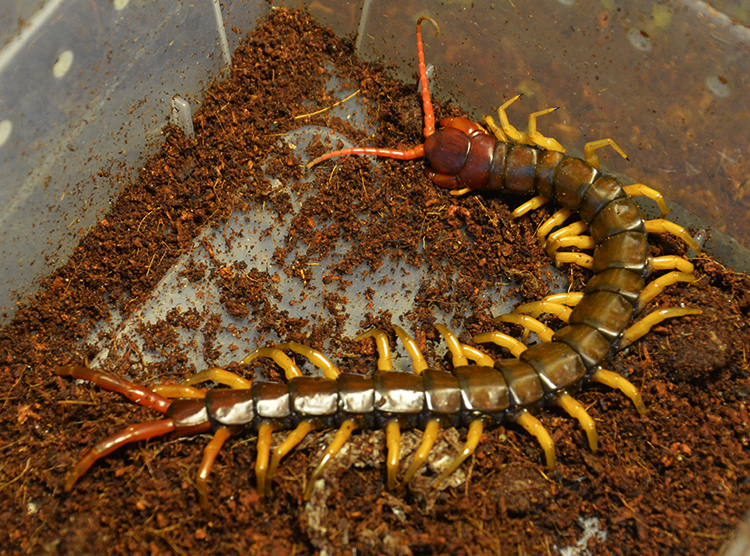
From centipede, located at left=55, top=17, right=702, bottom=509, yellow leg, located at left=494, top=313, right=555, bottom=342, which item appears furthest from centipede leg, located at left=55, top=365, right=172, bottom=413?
yellow leg, located at left=494, top=313, right=555, bottom=342

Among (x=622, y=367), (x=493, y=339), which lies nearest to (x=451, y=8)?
(x=493, y=339)

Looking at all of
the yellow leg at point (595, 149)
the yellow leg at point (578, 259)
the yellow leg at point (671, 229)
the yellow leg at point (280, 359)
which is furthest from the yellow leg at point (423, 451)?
the yellow leg at point (595, 149)

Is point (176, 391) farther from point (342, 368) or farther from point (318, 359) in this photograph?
point (342, 368)

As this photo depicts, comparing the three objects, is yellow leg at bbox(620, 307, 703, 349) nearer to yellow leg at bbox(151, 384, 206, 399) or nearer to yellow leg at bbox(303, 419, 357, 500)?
yellow leg at bbox(303, 419, 357, 500)

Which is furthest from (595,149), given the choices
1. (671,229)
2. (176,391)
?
Answer: (176,391)

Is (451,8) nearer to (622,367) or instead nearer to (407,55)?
(407,55)
